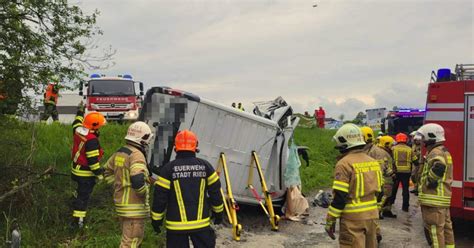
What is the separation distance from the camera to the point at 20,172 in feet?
22.4

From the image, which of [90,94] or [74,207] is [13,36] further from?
[90,94]

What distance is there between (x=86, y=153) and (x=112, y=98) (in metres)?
8.99

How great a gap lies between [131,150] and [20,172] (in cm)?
304

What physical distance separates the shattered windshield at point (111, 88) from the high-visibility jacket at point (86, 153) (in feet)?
28.9

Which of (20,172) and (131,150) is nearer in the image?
(131,150)

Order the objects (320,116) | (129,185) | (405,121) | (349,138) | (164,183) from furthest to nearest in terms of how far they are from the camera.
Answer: (320,116) → (405,121) → (129,185) → (349,138) → (164,183)

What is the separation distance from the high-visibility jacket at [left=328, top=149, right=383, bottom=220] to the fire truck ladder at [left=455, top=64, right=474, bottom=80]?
3.76m

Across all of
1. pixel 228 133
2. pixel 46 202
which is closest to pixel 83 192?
pixel 46 202

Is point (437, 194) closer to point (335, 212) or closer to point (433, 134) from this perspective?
point (433, 134)

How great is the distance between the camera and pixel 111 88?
598 inches

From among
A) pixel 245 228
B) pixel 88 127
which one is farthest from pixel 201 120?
pixel 245 228

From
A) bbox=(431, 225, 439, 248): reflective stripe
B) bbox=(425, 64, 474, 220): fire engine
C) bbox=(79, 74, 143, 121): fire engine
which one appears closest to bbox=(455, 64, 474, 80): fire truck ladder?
bbox=(425, 64, 474, 220): fire engine

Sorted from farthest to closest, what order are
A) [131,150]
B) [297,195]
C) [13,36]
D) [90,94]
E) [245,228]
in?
1. [90,94]
2. [297,195]
3. [245,228]
4. [13,36]
5. [131,150]

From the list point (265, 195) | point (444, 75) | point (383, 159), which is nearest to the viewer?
point (265, 195)
